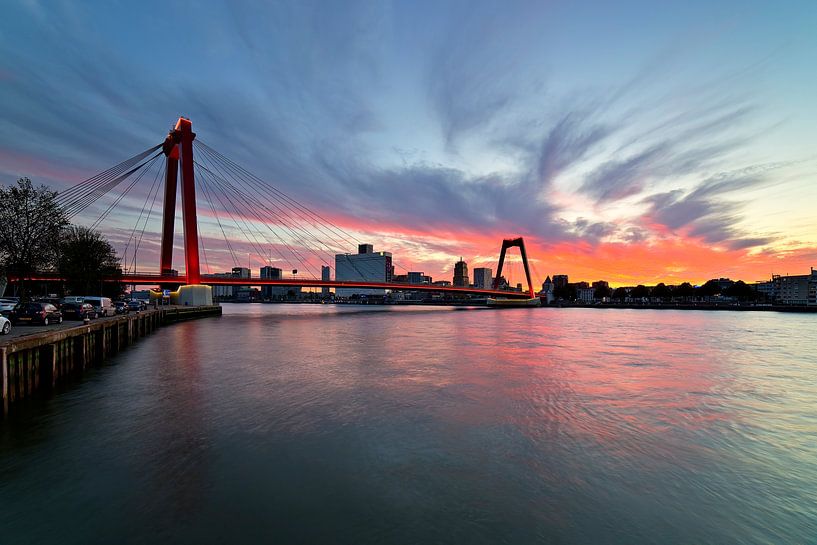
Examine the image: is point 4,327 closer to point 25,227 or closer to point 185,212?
point 25,227

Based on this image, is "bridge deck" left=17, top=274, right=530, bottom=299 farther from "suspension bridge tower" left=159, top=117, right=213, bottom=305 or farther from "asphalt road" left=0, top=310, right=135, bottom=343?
"asphalt road" left=0, top=310, right=135, bottom=343

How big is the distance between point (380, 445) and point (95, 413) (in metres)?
10.3

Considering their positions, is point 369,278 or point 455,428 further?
point 369,278

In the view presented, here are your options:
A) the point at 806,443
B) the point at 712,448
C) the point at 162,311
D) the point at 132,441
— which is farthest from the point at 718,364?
the point at 162,311

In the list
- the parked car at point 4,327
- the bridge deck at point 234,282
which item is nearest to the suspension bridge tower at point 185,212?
the bridge deck at point 234,282

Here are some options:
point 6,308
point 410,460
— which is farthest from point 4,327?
point 410,460

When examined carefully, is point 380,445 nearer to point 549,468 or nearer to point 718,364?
point 549,468

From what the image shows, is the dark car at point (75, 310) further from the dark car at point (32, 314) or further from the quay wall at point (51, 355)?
the dark car at point (32, 314)

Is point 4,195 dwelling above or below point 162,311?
above

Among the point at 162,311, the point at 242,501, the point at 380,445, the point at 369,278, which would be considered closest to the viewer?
the point at 242,501

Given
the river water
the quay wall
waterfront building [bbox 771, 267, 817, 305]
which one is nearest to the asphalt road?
the quay wall

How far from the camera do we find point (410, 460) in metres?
9.56

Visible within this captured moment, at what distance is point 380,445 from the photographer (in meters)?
10.5

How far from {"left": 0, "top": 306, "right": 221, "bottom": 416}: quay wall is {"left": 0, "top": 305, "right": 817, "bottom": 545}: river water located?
3.23ft
